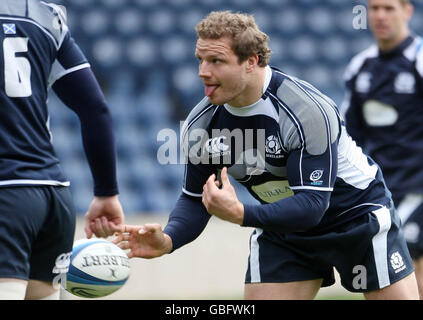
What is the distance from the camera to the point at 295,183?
3.44 m

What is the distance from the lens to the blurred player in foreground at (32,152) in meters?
2.99

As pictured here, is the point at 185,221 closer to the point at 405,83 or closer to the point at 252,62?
the point at 252,62

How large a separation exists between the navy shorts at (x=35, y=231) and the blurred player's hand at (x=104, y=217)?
454 millimetres

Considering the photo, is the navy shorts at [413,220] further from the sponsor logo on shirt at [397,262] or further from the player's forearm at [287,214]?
the player's forearm at [287,214]

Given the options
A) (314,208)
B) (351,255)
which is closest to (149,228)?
→ (314,208)

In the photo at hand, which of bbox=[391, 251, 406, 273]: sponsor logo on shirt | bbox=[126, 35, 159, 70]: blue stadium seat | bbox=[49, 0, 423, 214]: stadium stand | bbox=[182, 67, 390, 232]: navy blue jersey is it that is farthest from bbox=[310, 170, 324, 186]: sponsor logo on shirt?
bbox=[126, 35, 159, 70]: blue stadium seat

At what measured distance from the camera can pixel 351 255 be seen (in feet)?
12.5

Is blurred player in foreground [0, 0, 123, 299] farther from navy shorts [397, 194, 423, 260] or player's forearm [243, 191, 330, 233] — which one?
navy shorts [397, 194, 423, 260]

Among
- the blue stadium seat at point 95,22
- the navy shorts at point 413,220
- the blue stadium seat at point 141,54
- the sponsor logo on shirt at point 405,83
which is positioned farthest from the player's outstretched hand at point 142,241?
the blue stadium seat at point 95,22

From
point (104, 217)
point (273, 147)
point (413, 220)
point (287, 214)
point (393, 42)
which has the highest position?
point (393, 42)

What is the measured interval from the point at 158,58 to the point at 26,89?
7171mm

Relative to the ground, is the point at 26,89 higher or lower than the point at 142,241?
higher

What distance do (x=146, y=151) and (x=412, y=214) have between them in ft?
14.7

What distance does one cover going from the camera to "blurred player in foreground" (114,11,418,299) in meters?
3.40
